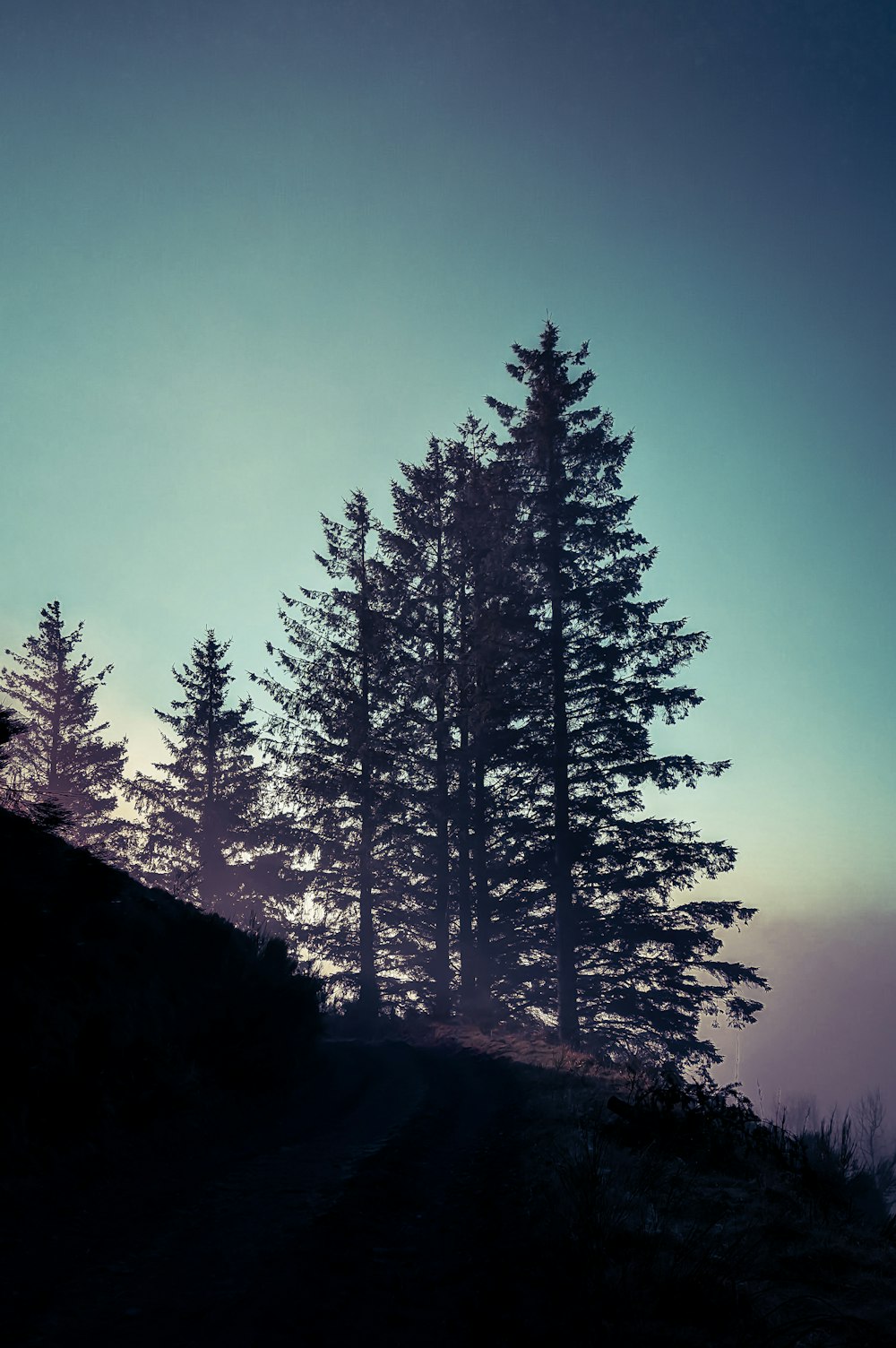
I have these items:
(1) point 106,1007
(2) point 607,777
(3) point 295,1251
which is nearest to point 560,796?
(2) point 607,777

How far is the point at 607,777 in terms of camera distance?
19750 millimetres

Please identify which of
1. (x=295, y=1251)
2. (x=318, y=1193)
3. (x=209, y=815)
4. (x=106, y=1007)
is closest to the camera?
(x=295, y=1251)

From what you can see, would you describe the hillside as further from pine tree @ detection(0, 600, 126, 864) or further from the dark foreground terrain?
pine tree @ detection(0, 600, 126, 864)

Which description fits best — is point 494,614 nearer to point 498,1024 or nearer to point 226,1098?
point 498,1024

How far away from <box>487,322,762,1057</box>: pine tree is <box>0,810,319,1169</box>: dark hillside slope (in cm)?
1053

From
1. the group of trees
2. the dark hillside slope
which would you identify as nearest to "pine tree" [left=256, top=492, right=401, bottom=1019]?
the group of trees

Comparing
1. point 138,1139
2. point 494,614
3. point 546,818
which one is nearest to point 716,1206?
point 138,1139

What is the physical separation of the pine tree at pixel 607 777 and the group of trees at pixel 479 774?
59 mm

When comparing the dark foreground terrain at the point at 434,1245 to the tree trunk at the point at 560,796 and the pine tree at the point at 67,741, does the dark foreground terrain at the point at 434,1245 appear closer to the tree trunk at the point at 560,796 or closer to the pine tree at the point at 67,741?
the tree trunk at the point at 560,796

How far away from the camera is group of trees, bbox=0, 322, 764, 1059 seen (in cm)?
1973

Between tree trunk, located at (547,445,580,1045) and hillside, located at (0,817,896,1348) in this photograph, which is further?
tree trunk, located at (547,445,580,1045)

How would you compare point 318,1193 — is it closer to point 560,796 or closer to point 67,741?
point 560,796

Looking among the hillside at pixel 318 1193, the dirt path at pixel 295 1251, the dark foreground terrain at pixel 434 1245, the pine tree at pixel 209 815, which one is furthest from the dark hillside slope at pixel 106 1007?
the pine tree at pixel 209 815

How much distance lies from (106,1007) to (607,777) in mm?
14445
